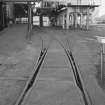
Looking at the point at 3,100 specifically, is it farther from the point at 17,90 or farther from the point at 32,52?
the point at 32,52

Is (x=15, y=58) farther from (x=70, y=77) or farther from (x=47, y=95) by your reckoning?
(x=47, y=95)

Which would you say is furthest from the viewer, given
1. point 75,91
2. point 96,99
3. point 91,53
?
point 91,53

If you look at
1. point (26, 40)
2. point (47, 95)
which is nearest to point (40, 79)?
point (47, 95)

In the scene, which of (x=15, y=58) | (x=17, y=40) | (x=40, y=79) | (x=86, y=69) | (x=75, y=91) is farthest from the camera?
(x=17, y=40)

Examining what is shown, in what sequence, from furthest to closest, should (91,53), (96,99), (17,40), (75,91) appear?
(17,40) → (91,53) → (75,91) → (96,99)

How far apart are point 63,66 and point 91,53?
4.17 metres

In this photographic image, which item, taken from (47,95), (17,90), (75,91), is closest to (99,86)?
(75,91)

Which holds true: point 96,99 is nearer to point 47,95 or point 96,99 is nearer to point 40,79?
point 47,95

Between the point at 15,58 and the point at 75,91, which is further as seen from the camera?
the point at 15,58

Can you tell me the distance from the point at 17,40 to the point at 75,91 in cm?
1320

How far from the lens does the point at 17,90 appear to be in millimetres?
7973

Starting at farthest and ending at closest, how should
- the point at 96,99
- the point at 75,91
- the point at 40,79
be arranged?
1. the point at 40,79
2. the point at 75,91
3. the point at 96,99

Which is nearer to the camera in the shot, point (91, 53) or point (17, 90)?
point (17, 90)

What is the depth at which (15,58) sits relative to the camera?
44.3ft
